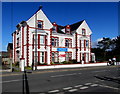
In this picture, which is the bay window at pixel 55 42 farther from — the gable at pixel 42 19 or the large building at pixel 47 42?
the gable at pixel 42 19

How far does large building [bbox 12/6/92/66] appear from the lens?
26672 mm

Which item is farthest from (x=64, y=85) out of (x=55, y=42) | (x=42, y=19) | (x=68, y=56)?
(x=68, y=56)

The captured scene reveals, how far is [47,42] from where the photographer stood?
93.0ft

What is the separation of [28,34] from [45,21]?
15.3 ft

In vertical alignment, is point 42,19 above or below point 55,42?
above

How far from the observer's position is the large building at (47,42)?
Answer: 26672mm

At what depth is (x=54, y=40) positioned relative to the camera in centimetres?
3062

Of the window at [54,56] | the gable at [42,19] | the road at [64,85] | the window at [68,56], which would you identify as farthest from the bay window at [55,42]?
the road at [64,85]

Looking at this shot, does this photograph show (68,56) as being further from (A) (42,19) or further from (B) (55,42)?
(A) (42,19)

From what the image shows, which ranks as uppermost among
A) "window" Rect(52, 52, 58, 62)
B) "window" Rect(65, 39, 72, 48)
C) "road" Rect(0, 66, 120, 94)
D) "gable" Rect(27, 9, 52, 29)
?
"gable" Rect(27, 9, 52, 29)

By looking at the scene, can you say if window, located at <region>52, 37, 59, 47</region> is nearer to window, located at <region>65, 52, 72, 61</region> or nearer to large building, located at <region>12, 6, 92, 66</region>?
large building, located at <region>12, 6, 92, 66</region>

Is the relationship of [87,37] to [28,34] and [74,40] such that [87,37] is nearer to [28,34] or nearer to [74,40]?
[74,40]

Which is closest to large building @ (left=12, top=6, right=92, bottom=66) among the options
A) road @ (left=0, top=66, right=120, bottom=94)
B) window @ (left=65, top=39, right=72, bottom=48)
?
window @ (left=65, top=39, right=72, bottom=48)

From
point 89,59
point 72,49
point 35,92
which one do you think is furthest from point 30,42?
point 35,92
